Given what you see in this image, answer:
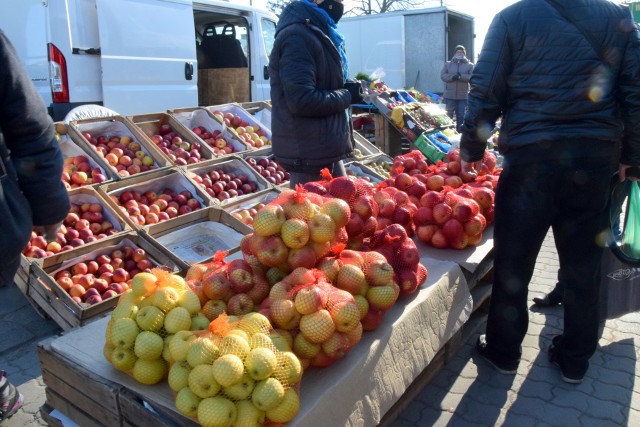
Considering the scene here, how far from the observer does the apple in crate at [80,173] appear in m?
4.49

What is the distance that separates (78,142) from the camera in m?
4.81

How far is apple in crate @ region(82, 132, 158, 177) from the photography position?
15.9 feet

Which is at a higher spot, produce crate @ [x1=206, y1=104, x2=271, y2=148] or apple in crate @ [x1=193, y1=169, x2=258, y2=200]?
produce crate @ [x1=206, y1=104, x2=271, y2=148]

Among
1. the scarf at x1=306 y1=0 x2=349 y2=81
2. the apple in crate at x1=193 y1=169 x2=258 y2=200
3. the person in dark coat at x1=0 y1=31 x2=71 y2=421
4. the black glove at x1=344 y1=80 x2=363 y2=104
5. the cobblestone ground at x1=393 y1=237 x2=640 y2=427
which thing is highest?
the scarf at x1=306 y1=0 x2=349 y2=81

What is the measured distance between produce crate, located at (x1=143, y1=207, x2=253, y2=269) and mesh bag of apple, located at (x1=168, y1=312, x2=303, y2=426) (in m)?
2.32

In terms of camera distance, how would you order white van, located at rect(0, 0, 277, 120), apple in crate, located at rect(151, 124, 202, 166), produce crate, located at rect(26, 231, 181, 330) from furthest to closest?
white van, located at rect(0, 0, 277, 120) → apple in crate, located at rect(151, 124, 202, 166) → produce crate, located at rect(26, 231, 181, 330)

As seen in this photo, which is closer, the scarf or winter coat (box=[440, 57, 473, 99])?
the scarf

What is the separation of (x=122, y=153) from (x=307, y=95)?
8.16ft

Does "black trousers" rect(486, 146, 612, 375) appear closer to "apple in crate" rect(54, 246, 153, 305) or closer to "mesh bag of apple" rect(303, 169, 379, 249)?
"mesh bag of apple" rect(303, 169, 379, 249)

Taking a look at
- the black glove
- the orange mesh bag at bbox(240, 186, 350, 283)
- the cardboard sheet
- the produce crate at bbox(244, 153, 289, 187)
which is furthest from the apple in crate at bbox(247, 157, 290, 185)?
the orange mesh bag at bbox(240, 186, 350, 283)

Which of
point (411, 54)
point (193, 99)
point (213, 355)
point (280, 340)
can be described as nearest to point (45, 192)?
point (213, 355)

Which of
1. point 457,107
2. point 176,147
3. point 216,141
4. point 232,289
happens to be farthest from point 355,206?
point 457,107

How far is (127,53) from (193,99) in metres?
1.17

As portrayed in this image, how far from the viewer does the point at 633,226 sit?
9.89ft
